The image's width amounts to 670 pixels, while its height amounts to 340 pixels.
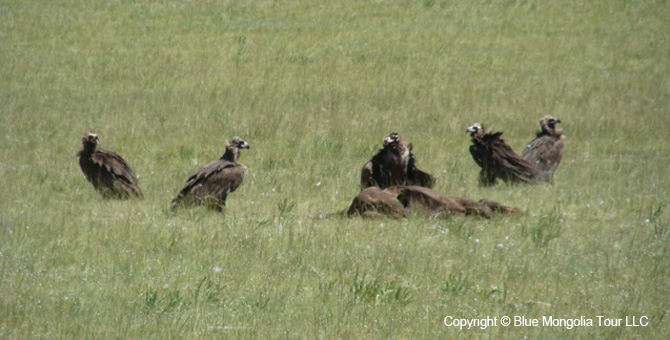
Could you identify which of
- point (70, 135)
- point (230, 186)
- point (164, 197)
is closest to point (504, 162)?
point (230, 186)

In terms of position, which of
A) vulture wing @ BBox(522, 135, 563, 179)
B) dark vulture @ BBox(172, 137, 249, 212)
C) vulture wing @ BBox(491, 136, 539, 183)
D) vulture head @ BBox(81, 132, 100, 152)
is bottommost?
dark vulture @ BBox(172, 137, 249, 212)

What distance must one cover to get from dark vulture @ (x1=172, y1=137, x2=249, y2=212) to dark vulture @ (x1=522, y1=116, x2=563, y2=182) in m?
4.47

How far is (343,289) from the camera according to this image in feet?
21.4

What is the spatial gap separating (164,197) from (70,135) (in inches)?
192

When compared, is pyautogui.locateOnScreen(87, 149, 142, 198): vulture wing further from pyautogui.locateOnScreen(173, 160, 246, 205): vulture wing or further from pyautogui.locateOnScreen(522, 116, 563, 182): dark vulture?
pyautogui.locateOnScreen(522, 116, 563, 182): dark vulture

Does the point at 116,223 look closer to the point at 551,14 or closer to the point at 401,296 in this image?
the point at 401,296

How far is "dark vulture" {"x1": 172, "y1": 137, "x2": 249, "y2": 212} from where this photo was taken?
368 inches

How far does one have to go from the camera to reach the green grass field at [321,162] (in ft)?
20.1

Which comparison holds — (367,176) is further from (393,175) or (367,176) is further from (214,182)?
(214,182)

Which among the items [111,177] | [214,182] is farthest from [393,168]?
[111,177]

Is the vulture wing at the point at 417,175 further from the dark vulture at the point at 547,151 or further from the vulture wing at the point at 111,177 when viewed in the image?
the vulture wing at the point at 111,177

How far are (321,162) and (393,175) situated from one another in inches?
109

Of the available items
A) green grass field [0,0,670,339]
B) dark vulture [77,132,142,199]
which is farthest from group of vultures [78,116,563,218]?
green grass field [0,0,670,339]

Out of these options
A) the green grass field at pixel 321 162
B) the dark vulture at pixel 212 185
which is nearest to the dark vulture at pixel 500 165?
the green grass field at pixel 321 162
